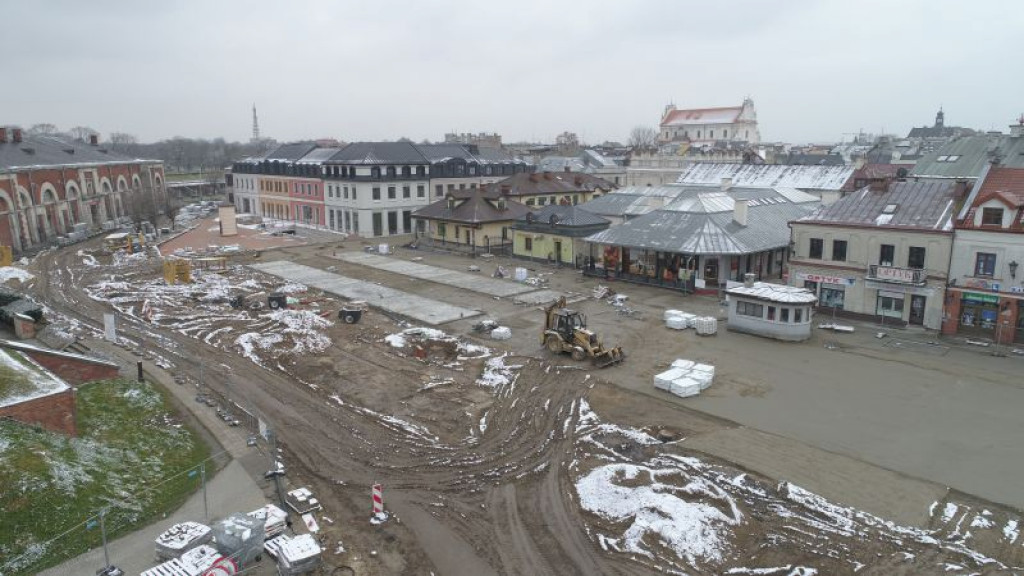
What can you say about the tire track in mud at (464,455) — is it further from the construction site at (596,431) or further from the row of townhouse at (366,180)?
the row of townhouse at (366,180)

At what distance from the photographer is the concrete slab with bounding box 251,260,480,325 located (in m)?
32.0


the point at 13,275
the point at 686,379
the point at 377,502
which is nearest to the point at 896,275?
the point at 686,379

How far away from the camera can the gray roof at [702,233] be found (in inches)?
1435

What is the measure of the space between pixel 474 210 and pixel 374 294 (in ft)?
54.9

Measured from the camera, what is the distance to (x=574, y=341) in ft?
83.1

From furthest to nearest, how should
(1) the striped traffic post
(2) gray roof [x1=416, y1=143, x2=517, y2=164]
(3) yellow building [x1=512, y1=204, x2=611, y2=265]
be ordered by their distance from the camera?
1. (2) gray roof [x1=416, y1=143, x2=517, y2=164]
2. (3) yellow building [x1=512, y1=204, x2=611, y2=265]
3. (1) the striped traffic post

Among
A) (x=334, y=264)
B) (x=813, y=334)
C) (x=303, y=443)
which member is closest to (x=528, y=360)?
(x=303, y=443)

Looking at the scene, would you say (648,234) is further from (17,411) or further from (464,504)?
(17,411)

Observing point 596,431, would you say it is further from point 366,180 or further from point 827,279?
point 366,180

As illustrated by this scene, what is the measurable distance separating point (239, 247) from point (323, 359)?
3187cm

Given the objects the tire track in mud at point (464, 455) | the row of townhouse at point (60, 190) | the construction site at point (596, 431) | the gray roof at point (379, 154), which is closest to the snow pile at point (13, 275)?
the construction site at point (596, 431)

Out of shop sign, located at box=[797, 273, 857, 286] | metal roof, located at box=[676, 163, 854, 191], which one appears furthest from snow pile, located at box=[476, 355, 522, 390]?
metal roof, located at box=[676, 163, 854, 191]

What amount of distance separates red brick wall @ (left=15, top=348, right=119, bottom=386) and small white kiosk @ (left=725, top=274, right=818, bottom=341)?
2445 cm

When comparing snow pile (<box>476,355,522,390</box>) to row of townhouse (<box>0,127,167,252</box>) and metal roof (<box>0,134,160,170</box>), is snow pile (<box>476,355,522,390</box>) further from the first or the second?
metal roof (<box>0,134,160,170</box>)
